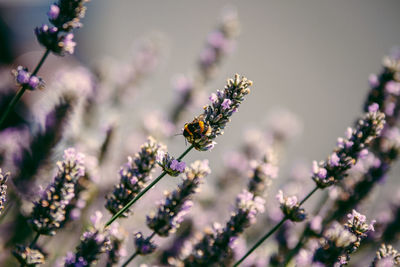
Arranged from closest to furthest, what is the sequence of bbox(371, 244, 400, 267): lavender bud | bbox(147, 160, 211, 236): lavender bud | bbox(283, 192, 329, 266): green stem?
bbox(371, 244, 400, 267): lavender bud → bbox(147, 160, 211, 236): lavender bud → bbox(283, 192, 329, 266): green stem

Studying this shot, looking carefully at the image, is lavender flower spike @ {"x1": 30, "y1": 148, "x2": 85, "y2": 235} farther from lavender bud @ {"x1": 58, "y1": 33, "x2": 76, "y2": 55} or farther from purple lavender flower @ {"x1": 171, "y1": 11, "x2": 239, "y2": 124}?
purple lavender flower @ {"x1": 171, "y1": 11, "x2": 239, "y2": 124}

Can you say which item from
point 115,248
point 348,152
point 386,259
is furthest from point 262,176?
point 115,248

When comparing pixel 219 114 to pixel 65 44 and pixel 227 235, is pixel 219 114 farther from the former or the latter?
pixel 65 44

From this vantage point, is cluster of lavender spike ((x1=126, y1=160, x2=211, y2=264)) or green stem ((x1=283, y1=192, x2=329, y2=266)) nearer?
cluster of lavender spike ((x1=126, y1=160, x2=211, y2=264))

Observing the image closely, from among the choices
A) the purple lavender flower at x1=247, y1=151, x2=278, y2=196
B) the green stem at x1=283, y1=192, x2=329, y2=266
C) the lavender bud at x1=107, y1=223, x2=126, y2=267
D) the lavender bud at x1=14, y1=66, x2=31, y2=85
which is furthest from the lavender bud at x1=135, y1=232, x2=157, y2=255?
the lavender bud at x1=14, y1=66, x2=31, y2=85

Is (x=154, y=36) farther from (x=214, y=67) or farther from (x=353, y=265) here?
(x=353, y=265)

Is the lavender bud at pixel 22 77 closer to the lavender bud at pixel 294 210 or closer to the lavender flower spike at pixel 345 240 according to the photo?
the lavender bud at pixel 294 210
